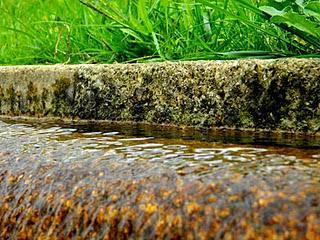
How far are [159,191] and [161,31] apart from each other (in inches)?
67.1

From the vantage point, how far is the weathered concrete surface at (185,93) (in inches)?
62.5

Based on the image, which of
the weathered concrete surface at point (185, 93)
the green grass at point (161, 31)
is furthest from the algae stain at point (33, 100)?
A: the green grass at point (161, 31)

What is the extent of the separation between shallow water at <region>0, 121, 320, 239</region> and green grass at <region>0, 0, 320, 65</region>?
2.24ft

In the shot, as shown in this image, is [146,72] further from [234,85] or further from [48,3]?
[48,3]

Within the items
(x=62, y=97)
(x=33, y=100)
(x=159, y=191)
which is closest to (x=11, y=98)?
(x=33, y=100)

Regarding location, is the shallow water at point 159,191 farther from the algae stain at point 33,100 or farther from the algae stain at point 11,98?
the algae stain at point 11,98

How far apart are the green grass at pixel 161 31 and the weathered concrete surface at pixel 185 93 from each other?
0.17 meters

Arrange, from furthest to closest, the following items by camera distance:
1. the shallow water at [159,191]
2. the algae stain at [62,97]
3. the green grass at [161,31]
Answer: the algae stain at [62,97]
the green grass at [161,31]
the shallow water at [159,191]

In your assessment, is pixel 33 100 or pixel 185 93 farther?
pixel 33 100

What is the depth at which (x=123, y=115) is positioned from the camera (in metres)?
1.97

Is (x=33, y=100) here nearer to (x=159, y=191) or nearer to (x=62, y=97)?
(x=62, y=97)

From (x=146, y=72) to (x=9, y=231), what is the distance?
97 cm

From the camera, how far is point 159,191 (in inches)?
33.9

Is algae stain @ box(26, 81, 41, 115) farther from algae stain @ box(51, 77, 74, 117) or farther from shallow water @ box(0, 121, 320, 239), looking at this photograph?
shallow water @ box(0, 121, 320, 239)
